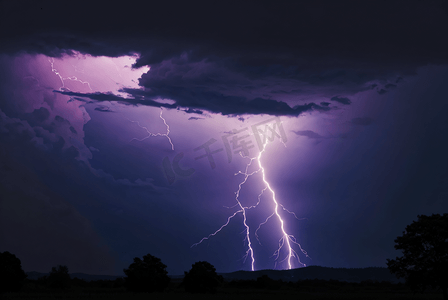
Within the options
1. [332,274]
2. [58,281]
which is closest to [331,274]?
[332,274]

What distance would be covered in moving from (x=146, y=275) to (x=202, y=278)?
19.4ft

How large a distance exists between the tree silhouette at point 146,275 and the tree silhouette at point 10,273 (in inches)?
397

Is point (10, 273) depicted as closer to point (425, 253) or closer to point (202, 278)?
point (202, 278)

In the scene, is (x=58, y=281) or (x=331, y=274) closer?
(x=58, y=281)

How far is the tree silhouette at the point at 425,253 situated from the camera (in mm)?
26625

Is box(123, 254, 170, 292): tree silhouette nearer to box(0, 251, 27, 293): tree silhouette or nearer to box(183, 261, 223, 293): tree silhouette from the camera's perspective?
box(183, 261, 223, 293): tree silhouette

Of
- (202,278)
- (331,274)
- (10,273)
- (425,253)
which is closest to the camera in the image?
(425,253)

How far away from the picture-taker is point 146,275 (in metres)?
43.3

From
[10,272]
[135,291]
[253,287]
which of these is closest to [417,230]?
[135,291]

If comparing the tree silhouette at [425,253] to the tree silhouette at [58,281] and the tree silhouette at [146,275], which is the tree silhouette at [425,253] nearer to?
the tree silhouette at [146,275]

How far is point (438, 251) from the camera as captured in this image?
2680cm

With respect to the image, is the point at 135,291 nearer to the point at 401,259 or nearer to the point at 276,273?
the point at 401,259

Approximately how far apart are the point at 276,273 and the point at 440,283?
12266cm

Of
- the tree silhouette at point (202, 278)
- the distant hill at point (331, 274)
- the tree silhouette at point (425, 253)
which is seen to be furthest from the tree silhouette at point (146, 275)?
the distant hill at point (331, 274)
